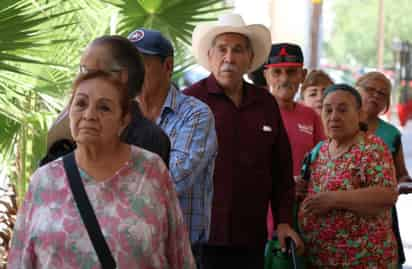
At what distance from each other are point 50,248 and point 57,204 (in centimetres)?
14

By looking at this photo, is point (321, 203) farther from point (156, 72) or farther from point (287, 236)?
point (156, 72)

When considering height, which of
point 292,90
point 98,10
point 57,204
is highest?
point 98,10

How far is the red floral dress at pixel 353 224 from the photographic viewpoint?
4.72m

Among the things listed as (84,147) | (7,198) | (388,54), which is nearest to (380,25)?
(388,54)

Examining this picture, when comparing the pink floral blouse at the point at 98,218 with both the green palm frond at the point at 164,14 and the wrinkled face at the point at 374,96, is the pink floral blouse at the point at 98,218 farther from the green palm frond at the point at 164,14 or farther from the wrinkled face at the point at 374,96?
the wrinkled face at the point at 374,96

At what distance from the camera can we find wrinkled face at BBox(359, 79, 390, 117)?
6.21 metres

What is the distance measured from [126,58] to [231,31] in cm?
156

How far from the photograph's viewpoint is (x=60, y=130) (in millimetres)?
3326

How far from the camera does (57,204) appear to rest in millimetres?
2957

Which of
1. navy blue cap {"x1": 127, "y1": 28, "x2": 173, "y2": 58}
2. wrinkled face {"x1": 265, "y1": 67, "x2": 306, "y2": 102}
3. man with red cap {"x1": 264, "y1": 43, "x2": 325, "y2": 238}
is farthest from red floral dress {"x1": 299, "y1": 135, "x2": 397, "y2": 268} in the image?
navy blue cap {"x1": 127, "y1": 28, "x2": 173, "y2": 58}

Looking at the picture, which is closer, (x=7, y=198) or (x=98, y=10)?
(x=98, y=10)

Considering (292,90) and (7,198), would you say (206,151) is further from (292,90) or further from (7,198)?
(7,198)

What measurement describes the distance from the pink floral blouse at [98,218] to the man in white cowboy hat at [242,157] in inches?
63.7

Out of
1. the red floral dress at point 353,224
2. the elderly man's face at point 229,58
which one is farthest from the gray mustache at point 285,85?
the red floral dress at point 353,224
